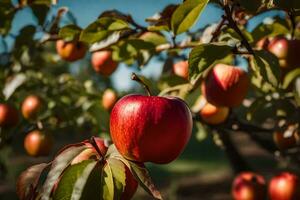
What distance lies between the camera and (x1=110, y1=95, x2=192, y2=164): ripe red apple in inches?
38.1

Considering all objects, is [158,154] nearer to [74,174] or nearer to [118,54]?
[74,174]

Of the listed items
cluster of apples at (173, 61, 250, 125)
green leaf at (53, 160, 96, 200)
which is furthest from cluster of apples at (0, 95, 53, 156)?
green leaf at (53, 160, 96, 200)

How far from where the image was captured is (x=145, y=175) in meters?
0.91

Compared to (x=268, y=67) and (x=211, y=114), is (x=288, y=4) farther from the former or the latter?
(x=211, y=114)

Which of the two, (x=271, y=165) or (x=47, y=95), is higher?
(x=47, y=95)

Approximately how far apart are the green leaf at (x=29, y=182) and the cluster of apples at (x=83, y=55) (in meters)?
1.08

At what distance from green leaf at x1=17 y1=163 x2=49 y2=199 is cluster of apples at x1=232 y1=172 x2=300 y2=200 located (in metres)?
1.37

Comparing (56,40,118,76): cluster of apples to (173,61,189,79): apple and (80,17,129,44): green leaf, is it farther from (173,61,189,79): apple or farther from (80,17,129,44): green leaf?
(80,17,129,44): green leaf

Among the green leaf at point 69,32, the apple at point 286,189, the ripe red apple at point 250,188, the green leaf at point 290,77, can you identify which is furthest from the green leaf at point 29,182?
the ripe red apple at point 250,188

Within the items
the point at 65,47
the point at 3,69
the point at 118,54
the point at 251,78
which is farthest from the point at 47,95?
the point at 251,78

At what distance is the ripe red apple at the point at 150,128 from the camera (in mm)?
969

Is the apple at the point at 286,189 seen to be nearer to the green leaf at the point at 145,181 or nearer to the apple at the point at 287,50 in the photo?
the apple at the point at 287,50

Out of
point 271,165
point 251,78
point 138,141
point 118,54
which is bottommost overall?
point 271,165

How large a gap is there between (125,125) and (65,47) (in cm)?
119
